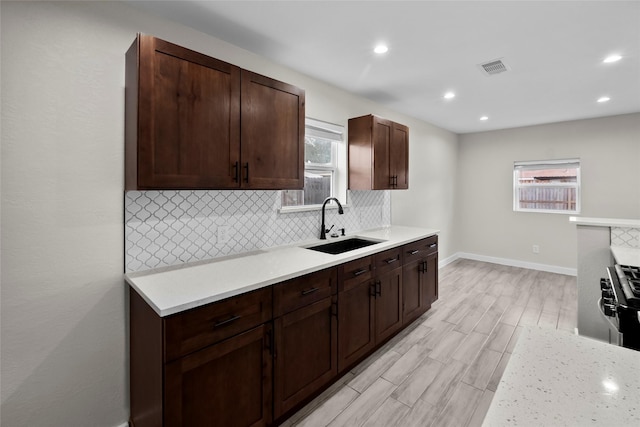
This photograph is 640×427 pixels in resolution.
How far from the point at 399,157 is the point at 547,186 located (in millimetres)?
3431

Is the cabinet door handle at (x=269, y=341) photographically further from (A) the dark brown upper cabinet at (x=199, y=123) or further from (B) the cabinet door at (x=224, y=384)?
(A) the dark brown upper cabinet at (x=199, y=123)

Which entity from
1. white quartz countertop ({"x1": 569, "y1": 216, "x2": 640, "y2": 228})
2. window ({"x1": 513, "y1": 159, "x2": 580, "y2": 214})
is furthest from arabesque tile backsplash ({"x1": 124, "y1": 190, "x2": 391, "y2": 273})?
window ({"x1": 513, "y1": 159, "x2": 580, "y2": 214})

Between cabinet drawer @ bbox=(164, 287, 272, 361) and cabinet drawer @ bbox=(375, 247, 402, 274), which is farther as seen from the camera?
cabinet drawer @ bbox=(375, 247, 402, 274)

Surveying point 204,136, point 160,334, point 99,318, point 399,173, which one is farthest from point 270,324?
point 399,173

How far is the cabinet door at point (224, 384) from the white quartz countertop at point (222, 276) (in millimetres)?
263

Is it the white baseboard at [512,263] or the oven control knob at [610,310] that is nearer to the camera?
the oven control knob at [610,310]

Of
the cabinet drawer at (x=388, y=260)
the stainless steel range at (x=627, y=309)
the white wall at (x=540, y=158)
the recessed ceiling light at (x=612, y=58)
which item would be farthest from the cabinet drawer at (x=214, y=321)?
the white wall at (x=540, y=158)

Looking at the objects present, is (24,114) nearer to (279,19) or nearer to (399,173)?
(279,19)

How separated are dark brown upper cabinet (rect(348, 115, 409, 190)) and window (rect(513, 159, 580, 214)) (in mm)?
3309

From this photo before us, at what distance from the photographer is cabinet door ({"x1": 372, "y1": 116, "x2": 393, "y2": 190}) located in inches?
126

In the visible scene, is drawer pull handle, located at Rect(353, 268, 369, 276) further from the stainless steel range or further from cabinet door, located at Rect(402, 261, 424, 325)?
the stainless steel range

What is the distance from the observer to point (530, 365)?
86 centimetres

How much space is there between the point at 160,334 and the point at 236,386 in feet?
1.71

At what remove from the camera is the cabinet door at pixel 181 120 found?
5.19 ft
